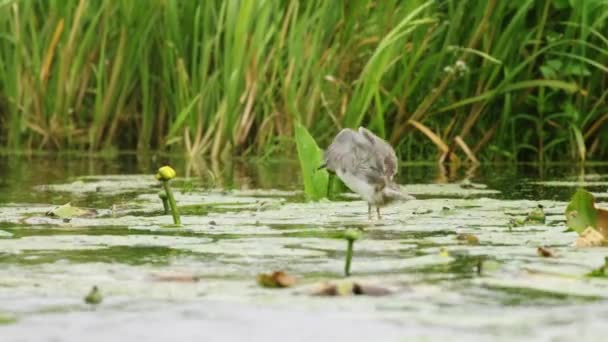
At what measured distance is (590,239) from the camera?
11.9 feet

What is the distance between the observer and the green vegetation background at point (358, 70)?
801 cm

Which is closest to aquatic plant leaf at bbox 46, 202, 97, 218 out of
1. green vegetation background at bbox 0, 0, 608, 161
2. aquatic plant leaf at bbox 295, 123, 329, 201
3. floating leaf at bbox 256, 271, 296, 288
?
aquatic plant leaf at bbox 295, 123, 329, 201

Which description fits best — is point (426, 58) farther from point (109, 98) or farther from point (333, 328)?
point (333, 328)

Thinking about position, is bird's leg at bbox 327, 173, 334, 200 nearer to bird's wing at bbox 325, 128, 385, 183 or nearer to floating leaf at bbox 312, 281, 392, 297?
bird's wing at bbox 325, 128, 385, 183

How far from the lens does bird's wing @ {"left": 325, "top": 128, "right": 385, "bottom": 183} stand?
4.76 m

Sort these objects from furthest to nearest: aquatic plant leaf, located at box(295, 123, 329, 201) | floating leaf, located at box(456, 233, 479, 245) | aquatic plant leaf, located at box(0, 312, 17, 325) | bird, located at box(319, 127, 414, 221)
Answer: aquatic plant leaf, located at box(295, 123, 329, 201) → bird, located at box(319, 127, 414, 221) → floating leaf, located at box(456, 233, 479, 245) → aquatic plant leaf, located at box(0, 312, 17, 325)

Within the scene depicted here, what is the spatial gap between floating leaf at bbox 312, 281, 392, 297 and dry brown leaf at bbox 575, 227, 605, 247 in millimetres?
1054

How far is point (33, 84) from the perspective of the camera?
9562 millimetres

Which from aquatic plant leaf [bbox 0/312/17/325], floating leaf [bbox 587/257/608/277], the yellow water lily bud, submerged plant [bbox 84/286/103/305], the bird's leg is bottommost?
aquatic plant leaf [bbox 0/312/17/325]

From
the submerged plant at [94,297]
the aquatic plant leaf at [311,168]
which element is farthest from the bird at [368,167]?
the submerged plant at [94,297]

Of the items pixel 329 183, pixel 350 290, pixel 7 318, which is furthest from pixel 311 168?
pixel 7 318

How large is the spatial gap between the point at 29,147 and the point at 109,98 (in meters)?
0.70

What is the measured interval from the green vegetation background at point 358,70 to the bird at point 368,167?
93.3 inches

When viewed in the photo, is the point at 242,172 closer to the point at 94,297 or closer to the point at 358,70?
the point at 358,70
